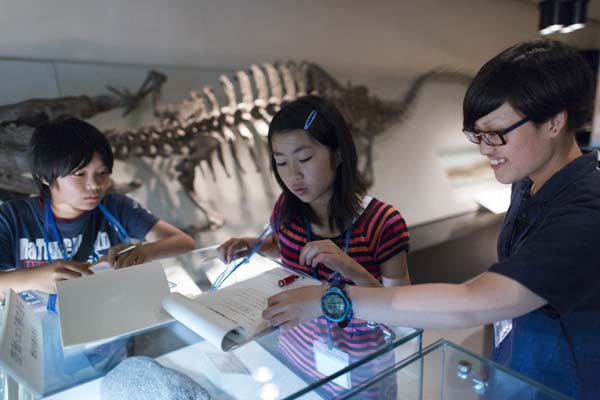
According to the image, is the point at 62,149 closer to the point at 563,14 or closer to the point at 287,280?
the point at 287,280

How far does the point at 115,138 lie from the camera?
1766mm

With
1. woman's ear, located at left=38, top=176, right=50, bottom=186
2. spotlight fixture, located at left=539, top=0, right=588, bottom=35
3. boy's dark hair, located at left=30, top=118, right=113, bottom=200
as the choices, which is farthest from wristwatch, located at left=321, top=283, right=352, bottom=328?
spotlight fixture, located at left=539, top=0, right=588, bottom=35

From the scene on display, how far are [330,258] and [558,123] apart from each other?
1.85 ft

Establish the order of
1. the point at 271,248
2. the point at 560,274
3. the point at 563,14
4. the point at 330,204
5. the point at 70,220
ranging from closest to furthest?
1. the point at 560,274
2. the point at 330,204
3. the point at 70,220
4. the point at 271,248
5. the point at 563,14

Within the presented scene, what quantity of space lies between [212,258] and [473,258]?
3.04m

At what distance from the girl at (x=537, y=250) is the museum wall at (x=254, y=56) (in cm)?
150

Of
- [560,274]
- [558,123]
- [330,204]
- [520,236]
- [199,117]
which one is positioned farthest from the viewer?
[199,117]

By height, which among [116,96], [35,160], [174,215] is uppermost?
[116,96]

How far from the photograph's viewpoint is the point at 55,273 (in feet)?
3.17

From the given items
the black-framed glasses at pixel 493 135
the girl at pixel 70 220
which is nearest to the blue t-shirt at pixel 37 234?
the girl at pixel 70 220

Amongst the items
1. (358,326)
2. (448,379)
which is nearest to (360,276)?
(358,326)

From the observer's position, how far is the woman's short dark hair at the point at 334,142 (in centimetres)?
110

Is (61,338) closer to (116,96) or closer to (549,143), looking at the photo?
(549,143)

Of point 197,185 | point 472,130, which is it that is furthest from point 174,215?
point 472,130
